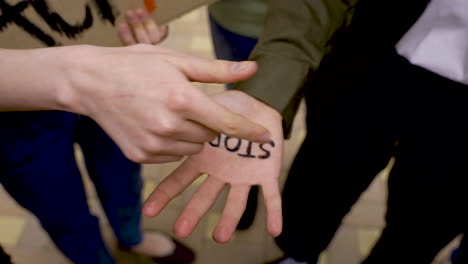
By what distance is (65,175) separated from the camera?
0.72m

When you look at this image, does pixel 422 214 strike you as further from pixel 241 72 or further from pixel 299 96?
pixel 241 72

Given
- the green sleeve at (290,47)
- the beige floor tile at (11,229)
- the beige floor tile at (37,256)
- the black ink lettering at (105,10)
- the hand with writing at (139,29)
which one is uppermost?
the black ink lettering at (105,10)

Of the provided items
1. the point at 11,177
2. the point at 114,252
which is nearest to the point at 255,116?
the point at 11,177

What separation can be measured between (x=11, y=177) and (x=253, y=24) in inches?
23.1

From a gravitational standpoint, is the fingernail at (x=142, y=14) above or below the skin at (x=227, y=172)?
above

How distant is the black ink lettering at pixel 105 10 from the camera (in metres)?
0.67

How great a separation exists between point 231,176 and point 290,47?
27cm

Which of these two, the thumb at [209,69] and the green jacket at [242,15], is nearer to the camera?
the thumb at [209,69]

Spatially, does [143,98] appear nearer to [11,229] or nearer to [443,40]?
[443,40]

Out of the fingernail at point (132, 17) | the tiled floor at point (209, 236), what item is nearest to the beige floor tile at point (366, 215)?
the tiled floor at point (209, 236)

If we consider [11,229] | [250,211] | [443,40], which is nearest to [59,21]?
[443,40]

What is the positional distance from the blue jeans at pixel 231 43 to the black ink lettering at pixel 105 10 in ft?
0.96

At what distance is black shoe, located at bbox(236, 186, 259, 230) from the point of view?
1.23 metres

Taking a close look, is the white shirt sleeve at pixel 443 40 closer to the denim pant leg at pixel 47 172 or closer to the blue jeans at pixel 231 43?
the blue jeans at pixel 231 43
